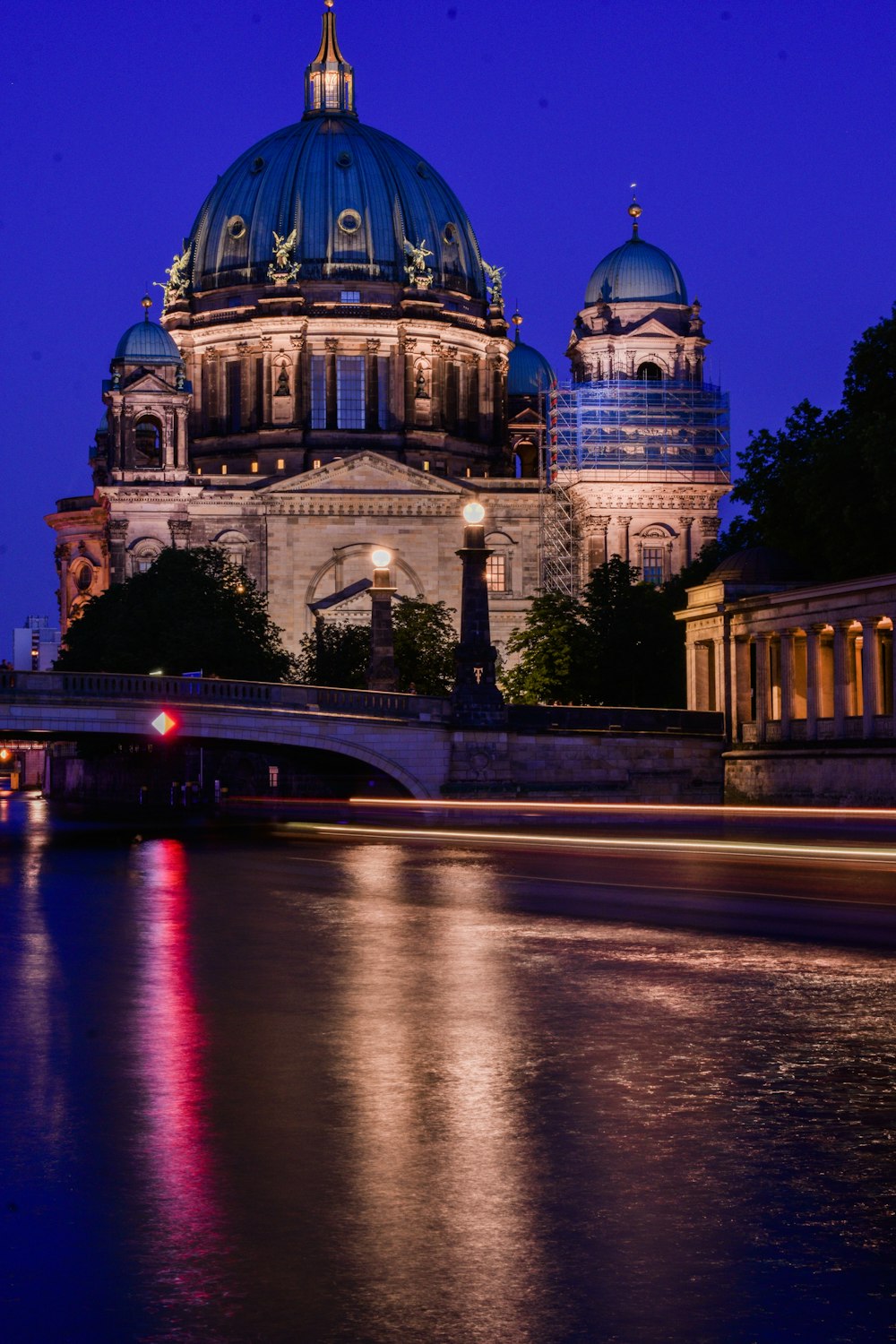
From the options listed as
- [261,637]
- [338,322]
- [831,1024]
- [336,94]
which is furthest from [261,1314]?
[336,94]

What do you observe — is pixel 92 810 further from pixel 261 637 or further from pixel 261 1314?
pixel 261 1314

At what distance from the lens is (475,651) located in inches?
2564

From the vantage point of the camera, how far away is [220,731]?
65250 mm

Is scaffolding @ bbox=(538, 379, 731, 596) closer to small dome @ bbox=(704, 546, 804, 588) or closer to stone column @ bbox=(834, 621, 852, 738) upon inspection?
small dome @ bbox=(704, 546, 804, 588)

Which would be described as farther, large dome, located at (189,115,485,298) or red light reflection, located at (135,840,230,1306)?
large dome, located at (189,115,485,298)

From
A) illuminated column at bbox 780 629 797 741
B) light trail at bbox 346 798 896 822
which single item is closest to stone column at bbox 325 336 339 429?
illuminated column at bbox 780 629 797 741

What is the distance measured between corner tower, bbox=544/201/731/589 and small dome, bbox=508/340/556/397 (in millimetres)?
22905

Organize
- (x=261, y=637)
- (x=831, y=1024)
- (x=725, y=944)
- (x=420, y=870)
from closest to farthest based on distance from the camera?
(x=831, y=1024), (x=725, y=944), (x=420, y=870), (x=261, y=637)

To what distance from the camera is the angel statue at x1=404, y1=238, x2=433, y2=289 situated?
120438 millimetres

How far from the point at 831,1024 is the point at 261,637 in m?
78.7

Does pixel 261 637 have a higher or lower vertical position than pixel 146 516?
lower

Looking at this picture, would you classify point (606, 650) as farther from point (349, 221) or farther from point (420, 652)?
point (349, 221)

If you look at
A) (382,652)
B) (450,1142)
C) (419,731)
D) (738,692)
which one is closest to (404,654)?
(382,652)

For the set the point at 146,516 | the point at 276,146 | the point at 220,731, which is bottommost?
the point at 220,731
